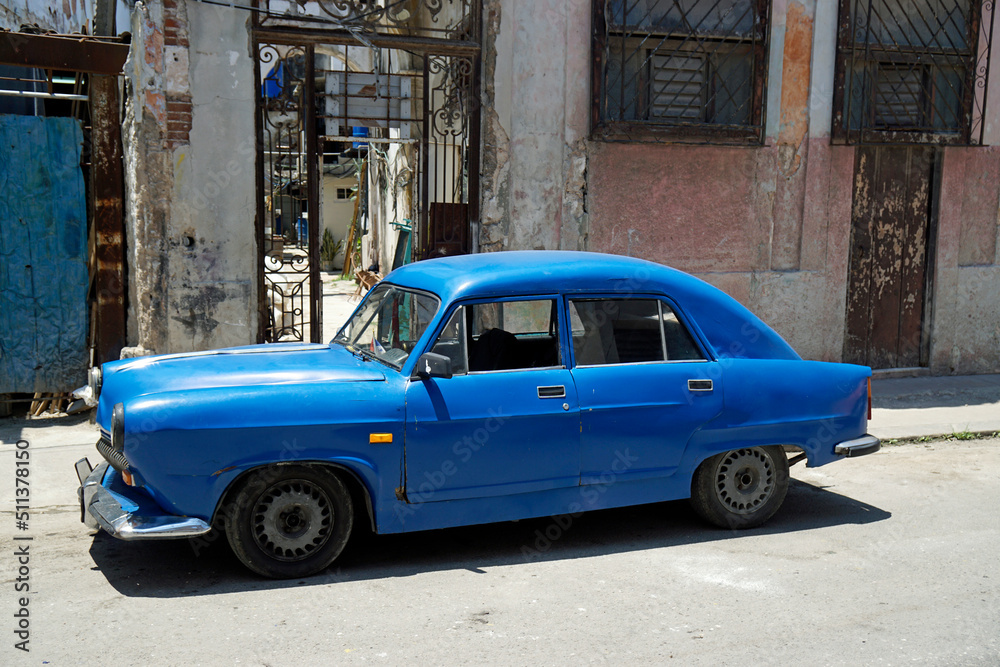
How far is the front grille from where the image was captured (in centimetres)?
415

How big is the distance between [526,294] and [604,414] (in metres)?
0.78

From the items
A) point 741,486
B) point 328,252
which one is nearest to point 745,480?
point 741,486

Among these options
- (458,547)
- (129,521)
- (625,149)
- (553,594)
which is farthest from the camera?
(625,149)

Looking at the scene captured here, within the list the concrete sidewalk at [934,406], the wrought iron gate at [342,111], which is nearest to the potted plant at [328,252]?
the wrought iron gate at [342,111]

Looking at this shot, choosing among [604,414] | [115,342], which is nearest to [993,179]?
[604,414]

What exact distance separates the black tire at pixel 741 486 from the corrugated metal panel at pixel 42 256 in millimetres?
5532

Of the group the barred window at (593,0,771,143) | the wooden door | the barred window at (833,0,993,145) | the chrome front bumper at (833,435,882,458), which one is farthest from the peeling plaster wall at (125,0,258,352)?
the wooden door

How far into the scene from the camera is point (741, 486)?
5.21 m

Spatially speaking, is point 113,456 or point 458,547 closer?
point 113,456

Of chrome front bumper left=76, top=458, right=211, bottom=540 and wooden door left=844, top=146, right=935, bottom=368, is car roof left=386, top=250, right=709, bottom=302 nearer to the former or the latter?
chrome front bumper left=76, top=458, right=211, bottom=540

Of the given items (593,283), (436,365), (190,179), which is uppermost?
(190,179)

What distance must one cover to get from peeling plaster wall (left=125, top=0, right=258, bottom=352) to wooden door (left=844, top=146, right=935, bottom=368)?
663cm

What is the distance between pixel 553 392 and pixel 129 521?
2147 mm

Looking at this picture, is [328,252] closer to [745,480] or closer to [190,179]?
[190,179]
